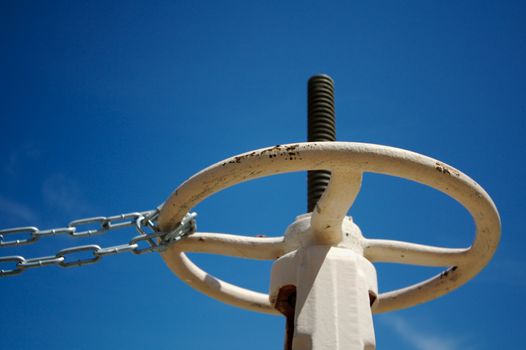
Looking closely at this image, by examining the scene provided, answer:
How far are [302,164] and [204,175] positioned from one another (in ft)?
2.55

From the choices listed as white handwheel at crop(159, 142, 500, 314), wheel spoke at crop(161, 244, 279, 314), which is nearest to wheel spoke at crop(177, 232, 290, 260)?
white handwheel at crop(159, 142, 500, 314)

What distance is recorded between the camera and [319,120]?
5988 mm

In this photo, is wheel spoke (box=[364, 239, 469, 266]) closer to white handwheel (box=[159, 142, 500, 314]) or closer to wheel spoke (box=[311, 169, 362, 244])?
white handwheel (box=[159, 142, 500, 314])

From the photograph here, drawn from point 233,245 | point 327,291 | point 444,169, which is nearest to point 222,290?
point 233,245

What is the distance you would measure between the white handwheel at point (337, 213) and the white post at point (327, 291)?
0.56ft

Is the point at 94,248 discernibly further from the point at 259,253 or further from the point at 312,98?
the point at 312,98

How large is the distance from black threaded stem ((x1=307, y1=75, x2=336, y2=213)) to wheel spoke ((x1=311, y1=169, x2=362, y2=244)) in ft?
2.23

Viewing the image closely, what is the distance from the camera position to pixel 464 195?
183 inches

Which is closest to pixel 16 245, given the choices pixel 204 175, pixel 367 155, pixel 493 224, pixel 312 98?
pixel 204 175

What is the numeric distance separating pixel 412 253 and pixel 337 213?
127 centimetres

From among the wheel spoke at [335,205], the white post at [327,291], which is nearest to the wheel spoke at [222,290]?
the white post at [327,291]

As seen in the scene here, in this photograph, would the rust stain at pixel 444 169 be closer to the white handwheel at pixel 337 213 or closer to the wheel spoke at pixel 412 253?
the white handwheel at pixel 337 213

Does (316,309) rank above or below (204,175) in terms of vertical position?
below

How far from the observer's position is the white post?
15.0 feet
